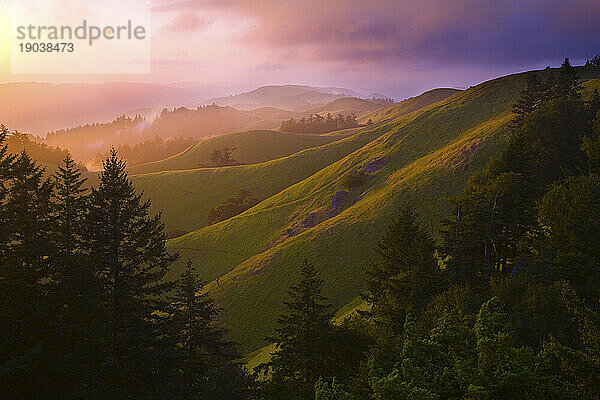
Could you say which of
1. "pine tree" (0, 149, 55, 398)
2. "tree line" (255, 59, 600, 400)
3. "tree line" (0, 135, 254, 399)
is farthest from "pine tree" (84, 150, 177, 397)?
"tree line" (255, 59, 600, 400)

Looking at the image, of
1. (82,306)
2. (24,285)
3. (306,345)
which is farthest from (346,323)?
(24,285)

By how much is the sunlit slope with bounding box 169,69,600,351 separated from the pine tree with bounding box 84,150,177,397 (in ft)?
86.0

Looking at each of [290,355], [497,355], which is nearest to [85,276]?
[290,355]

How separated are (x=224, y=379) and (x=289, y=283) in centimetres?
3354

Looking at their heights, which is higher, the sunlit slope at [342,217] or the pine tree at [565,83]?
the pine tree at [565,83]

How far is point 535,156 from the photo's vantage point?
47.8 metres

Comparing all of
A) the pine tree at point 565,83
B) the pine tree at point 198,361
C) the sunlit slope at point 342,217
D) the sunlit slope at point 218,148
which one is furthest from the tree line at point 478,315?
the sunlit slope at point 218,148

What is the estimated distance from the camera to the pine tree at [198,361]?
2341cm

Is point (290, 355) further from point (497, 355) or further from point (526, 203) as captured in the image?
point (526, 203)

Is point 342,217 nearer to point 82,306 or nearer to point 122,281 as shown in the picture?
point 122,281

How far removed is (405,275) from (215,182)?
11216 cm

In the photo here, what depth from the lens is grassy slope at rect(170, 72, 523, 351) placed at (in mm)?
55513

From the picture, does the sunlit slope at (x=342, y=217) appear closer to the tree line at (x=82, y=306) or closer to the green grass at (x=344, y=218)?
the green grass at (x=344, y=218)

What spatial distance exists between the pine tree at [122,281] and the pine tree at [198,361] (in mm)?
2389
